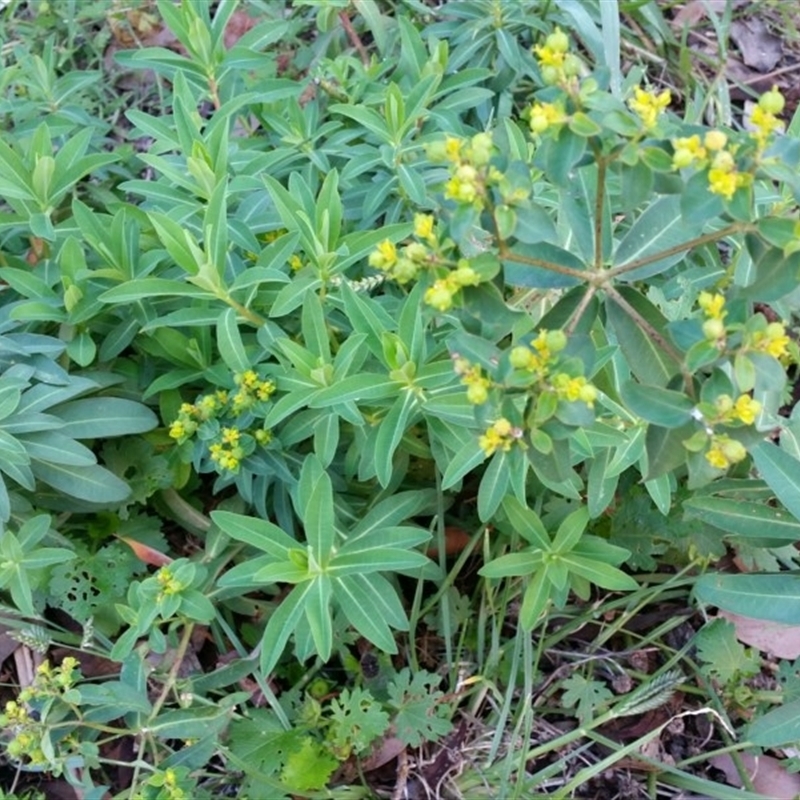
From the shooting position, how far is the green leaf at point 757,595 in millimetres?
2139

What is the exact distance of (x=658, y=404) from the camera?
159 cm

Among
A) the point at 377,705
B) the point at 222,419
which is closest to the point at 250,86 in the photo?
the point at 222,419

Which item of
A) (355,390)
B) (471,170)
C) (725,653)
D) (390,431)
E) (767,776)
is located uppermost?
(471,170)

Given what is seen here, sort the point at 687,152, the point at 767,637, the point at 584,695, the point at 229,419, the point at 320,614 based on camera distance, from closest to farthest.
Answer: the point at 687,152 → the point at 320,614 → the point at 229,419 → the point at 584,695 → the point at 767,637

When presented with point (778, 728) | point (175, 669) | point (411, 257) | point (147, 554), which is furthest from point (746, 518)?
point (147, 554)

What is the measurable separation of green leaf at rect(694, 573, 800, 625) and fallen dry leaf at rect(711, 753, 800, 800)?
71 centimetres

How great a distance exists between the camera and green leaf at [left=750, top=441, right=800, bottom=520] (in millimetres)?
2131

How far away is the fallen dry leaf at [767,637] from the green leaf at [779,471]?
2.43 feet

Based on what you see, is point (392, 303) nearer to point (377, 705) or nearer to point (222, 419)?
point (222, 419)

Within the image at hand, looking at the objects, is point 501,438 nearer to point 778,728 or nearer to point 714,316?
point 714,316

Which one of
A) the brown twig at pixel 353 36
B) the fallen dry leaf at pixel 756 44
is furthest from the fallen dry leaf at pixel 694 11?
the brown twig at pixel 353 36

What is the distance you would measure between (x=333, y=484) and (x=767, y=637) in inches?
54.1

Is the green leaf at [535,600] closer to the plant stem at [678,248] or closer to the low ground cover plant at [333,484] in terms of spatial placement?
the low ground cover plant at [333,484]

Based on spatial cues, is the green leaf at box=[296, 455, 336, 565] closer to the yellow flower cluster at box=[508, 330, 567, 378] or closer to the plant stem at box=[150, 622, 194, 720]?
the plant stem at box=[150, 622, 194, 720]
